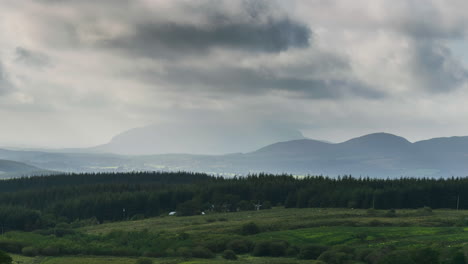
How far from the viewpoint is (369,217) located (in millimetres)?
165750

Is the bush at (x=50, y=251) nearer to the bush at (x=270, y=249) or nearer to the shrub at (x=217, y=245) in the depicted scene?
the shrub at (x=217, y=245)

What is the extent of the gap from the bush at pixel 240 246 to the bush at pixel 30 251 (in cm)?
4341

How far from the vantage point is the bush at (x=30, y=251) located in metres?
125

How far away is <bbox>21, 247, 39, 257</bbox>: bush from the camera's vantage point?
4926 inches

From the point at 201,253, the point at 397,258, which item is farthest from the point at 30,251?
the point at 397,258

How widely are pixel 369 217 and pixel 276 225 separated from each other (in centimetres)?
3185

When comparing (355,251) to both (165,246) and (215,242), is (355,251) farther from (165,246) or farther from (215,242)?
(165,246)

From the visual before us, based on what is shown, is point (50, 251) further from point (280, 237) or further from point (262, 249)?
point (280, 237)

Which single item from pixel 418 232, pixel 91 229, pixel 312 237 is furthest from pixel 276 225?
pixel 91 229

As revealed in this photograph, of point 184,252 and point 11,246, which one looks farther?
point 11,246

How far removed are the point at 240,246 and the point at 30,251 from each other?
47.5m

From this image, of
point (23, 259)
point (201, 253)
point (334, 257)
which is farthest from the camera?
point (23, 259)

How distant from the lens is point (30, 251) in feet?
413

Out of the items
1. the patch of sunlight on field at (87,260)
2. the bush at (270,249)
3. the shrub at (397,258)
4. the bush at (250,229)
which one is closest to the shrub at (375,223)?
the bush at (250,229)
